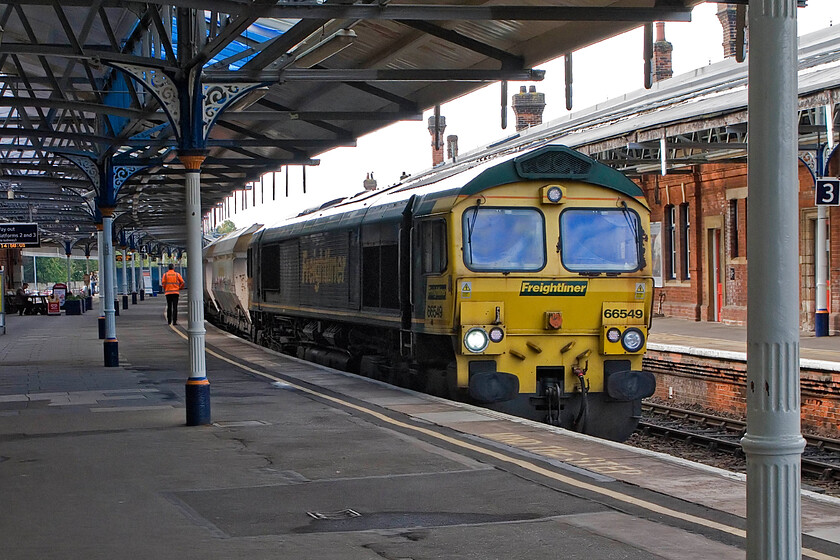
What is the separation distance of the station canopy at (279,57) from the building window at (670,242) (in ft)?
45.8

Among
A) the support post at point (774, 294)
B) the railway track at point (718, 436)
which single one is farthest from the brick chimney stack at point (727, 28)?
the support post at point (774, 294)

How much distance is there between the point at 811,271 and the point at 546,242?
1438cm

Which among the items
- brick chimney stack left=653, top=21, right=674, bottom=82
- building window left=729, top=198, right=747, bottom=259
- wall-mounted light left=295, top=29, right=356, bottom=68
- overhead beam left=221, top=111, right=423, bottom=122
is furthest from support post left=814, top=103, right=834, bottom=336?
brick chimney stack left=653, top=21, right=674, bottom=82

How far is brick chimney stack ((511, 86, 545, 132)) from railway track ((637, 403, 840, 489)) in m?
31.9

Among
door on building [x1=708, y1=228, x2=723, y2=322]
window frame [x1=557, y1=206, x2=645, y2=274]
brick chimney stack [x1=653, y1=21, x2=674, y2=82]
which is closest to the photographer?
window frame [x1=557, y1=206, x2=645, y2=274]

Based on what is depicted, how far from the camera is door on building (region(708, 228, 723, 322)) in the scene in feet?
97.6

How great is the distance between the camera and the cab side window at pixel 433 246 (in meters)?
12.7

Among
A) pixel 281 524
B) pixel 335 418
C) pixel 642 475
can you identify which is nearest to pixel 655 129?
pixel 335 418

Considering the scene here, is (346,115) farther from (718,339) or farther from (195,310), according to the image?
(718,339)

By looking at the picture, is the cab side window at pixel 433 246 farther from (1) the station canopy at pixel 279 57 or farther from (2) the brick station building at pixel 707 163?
(2) the brick station building at pixel 707 163

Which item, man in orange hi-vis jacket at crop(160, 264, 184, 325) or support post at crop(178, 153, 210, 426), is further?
man in orange hi-vis jacket at crop(160, 264, 184, 325)

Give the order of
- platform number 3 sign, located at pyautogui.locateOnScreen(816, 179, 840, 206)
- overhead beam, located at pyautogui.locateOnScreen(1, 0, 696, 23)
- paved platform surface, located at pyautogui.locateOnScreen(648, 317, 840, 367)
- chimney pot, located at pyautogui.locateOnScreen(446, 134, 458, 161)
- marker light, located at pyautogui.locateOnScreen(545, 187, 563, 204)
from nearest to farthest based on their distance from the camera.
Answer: overhead beam, located at pyautogui.locateOnScreen(1, 0, 696, 23), marker light, located at pyautogui.locateOnScreen(545, 187, 563, 204), paved platform surface, located at pyautogui.locateOnScreen(648, 317, 840, 367), platform number 3 sign, located at pyautogui.locateOnScreen(816, 179, 840, 206), chimney pot, located at pyautogui.locateOnScreen(446, 134, 458, 161)

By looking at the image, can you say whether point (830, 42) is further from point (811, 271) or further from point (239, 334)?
point (239, 334)

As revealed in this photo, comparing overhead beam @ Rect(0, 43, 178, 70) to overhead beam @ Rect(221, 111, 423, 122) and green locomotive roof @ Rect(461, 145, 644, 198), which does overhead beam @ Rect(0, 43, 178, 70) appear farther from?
overhead beam @ Rect(221, 111, 423, 122)
